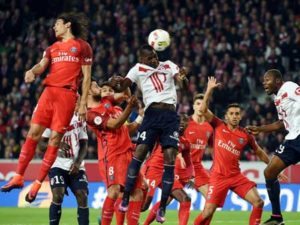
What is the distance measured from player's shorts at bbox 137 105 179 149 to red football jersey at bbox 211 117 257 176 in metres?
1.29

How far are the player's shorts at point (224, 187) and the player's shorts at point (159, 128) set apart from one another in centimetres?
119

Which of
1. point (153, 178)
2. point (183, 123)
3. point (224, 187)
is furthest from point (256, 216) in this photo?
point (183, 123)

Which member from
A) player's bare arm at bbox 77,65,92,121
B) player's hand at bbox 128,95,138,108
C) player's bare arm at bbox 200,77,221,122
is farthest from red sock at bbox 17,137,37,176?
player's bare arm at bbox 200,77,221,122

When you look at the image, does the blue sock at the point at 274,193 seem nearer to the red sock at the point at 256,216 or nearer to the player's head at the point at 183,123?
the red sock at the point at 256,216

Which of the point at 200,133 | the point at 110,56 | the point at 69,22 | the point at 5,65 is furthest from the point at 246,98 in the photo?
the point at 69,22

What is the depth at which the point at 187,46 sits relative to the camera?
2708 centimetres

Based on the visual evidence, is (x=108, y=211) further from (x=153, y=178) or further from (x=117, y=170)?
(x=153, y=178)

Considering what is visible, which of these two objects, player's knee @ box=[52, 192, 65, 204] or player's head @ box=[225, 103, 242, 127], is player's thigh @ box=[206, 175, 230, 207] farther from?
player's knee @ box=[52, 192, 65, 204]

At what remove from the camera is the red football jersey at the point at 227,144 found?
46.5 feet

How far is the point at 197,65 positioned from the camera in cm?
2659

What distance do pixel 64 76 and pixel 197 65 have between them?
1426 cm

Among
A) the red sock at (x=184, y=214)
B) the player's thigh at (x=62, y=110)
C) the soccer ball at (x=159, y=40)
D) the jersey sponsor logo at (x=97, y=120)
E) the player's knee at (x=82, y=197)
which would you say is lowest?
the red sock at (x=184, y=214)

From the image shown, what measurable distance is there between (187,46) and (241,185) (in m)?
13.5

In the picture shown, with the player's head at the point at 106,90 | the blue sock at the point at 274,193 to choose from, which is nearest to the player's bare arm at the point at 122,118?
the player's head at the point at 106,90
